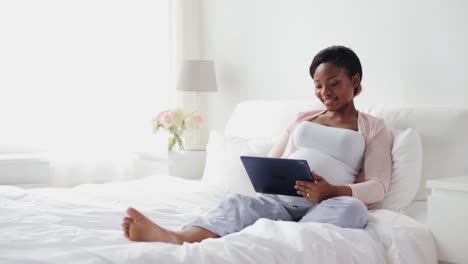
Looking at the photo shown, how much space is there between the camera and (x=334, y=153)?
2.53 m

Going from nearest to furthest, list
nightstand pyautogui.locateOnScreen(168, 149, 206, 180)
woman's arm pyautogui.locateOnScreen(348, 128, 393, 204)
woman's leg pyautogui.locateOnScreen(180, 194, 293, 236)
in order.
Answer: woman's leg pyautogui.locateOnScreen(180, 194, 293, 236), woman's arm pyautogui.locateOnScreen(348, 128, 393, 204), nightstand pyautogui.locateOnScreen(168, 149, 206, 180)

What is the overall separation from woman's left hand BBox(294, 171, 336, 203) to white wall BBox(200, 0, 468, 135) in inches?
39.7

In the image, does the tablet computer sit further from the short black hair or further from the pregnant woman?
the short black hair

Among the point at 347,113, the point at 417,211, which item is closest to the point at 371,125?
the point at 347,113

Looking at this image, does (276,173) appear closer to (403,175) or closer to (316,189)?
(316,189)

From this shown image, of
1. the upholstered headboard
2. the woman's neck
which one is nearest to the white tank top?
the woman's neck

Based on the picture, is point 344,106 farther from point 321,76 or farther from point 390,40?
point 390,40

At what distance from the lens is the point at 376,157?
252 centimetres

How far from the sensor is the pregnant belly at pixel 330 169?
2.47m

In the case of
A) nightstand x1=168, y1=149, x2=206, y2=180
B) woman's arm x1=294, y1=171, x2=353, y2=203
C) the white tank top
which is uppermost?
the white tank top

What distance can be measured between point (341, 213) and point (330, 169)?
374 mm

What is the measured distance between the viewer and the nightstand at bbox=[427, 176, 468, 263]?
2150 millimetres

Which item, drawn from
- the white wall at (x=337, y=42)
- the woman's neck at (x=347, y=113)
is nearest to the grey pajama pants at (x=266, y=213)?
the woman's neck at (x=347, y=113)

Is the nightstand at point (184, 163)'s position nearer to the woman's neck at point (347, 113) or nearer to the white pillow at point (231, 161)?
the white pillow at point (231, 161)
